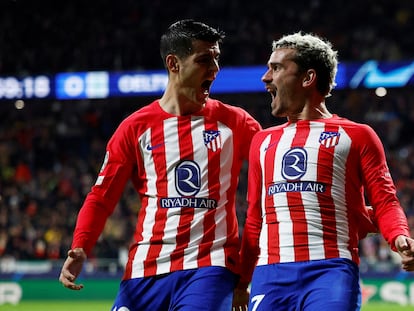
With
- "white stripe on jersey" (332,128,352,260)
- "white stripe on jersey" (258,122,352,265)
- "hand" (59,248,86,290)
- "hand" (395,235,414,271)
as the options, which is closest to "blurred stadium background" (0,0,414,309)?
"hand" (59,248,86,290)

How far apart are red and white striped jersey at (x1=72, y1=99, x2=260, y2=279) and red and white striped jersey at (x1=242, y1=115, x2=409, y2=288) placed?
0.34m

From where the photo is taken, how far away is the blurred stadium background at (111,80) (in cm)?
1848

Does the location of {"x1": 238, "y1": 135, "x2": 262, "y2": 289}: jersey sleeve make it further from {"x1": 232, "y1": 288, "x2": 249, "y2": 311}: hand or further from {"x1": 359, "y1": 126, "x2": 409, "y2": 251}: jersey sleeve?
{"x1": 359, "y1": 126, "x2": 409, "y2": 251}: jersey sleeve

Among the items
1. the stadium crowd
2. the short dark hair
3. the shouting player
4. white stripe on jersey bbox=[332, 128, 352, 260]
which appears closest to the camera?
the shouting player

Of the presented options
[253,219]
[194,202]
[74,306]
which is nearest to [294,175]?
[253,219]

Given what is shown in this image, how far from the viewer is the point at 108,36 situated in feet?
70.0

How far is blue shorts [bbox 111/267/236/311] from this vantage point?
3.91m

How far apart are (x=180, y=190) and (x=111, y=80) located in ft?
52.9

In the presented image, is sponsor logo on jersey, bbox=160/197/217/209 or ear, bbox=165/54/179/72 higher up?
ear, bbox=165/54/179/72

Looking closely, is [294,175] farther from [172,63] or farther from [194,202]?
[172,63]

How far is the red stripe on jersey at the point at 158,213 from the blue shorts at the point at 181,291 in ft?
0.23

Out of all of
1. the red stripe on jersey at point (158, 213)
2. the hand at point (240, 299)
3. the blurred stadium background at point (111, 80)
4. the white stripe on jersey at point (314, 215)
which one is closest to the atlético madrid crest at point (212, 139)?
the red stripe on jersey at point (158, 213)

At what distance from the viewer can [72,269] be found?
13.2 ft

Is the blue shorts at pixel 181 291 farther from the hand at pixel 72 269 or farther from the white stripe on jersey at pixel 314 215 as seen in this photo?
the white stripe on jersey at pixel 314 215
